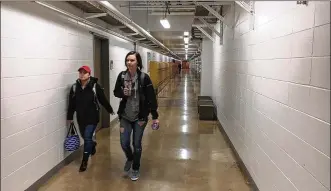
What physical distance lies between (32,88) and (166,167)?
2044 mm

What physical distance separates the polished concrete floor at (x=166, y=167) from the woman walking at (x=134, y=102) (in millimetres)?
348

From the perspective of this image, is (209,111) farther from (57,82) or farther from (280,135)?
(280,135)

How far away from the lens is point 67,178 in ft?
13.1

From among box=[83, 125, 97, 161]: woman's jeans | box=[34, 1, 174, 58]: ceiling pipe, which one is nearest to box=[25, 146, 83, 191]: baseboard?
box=[83, 125, 97, 161]: woman's jeans

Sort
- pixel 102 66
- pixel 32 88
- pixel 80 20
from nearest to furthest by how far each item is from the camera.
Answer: pixel 32 88
pixel 80 20
pixel 102 66

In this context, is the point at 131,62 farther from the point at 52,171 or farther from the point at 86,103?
the point at 52,171

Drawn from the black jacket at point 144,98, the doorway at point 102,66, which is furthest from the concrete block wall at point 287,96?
the doorway at point 102,66

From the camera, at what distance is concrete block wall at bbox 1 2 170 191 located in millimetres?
2963

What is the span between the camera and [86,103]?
424 centimetres

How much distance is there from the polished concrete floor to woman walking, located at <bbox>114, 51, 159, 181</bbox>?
348 mm

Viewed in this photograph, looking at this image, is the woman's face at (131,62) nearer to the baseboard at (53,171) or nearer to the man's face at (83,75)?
the man's face at (83,75)

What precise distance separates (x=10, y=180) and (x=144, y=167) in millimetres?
1829

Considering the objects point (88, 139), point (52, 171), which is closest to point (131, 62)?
point (88, 139)

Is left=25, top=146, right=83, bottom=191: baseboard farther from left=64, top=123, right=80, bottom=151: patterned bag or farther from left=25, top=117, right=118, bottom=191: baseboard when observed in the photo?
left=64, top=123, right=80, bottom=151: patterned bag
